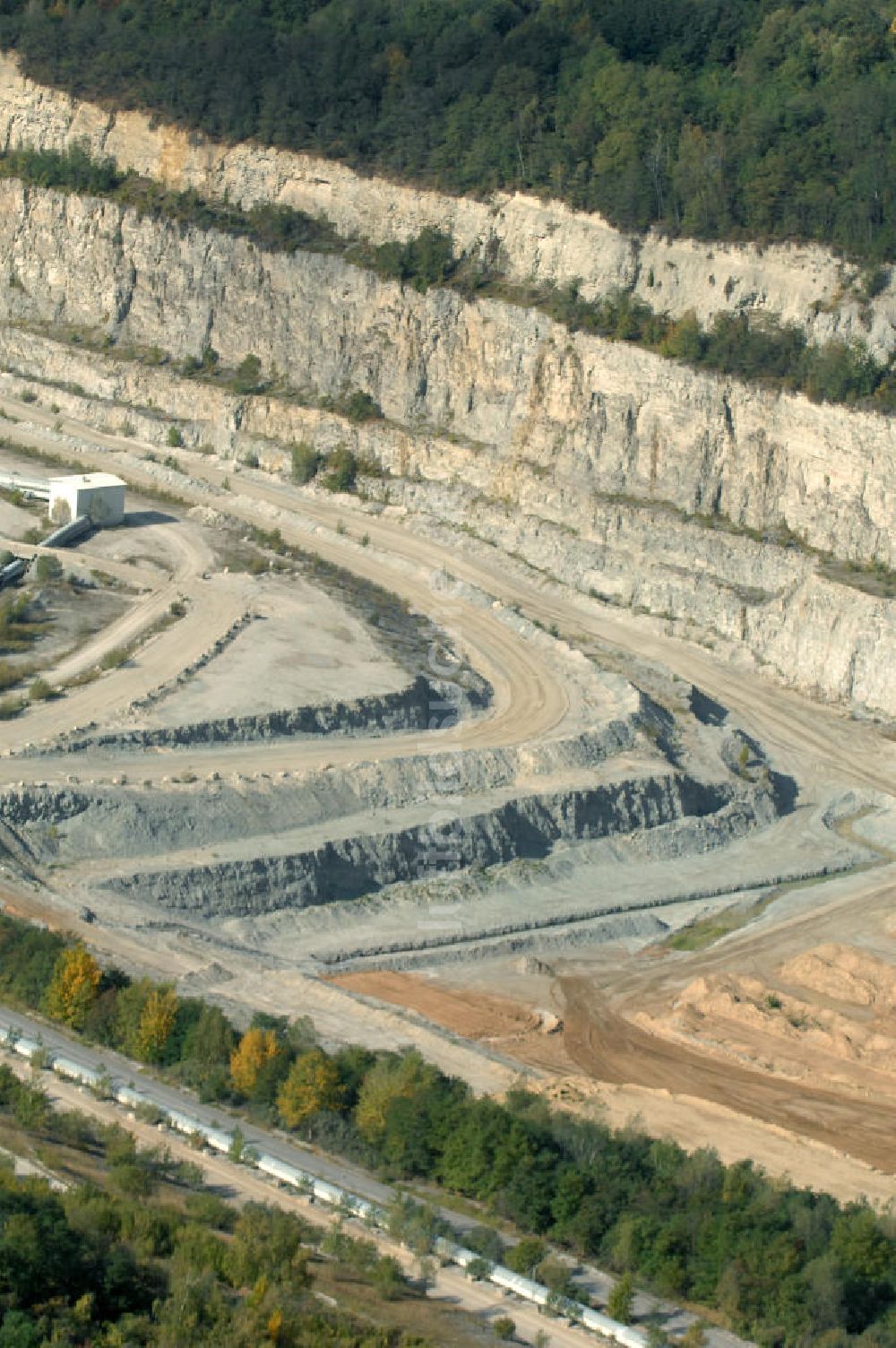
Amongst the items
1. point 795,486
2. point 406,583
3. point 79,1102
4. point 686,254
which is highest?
point 686,254

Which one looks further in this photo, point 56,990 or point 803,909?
point 803,909

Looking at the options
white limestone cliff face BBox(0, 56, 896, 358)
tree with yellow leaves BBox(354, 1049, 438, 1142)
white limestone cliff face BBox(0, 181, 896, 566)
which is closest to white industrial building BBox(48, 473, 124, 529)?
white limestone cliff face BBox(0, 181, 896, 566)

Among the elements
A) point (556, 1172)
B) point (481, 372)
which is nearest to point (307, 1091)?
point (556, 1172)

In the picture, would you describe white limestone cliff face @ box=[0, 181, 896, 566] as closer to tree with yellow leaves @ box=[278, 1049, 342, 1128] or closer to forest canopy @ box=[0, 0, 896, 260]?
forest canopy @ box=[0, 0, 896, 260]

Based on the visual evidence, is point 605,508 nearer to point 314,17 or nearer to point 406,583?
point 406,583

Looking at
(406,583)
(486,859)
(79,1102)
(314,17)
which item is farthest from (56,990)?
(314,17)

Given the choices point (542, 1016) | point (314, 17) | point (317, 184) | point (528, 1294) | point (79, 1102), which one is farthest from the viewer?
point (314, 17)
